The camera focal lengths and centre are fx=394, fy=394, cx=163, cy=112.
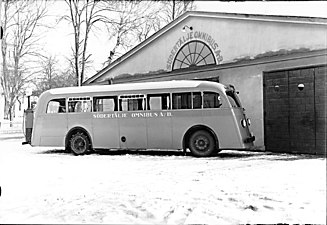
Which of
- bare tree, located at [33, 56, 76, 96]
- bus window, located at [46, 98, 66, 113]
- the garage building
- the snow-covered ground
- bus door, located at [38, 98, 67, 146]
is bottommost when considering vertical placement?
the snow-covered ground

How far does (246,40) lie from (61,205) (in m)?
7.23

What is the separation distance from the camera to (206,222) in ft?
10.6

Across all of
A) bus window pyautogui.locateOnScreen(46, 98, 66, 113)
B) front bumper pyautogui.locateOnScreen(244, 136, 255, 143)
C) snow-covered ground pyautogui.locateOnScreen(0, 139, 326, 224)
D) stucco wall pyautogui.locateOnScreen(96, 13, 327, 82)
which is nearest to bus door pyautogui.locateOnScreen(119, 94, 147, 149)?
bus window pyautogui.locateOnScreen(46, 98, 66, 113)

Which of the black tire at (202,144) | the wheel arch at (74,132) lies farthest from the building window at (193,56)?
the wheel arch at (74,132)

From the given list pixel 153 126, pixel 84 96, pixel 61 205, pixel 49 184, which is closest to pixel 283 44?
pixel 153 126

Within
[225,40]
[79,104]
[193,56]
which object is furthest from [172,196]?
[193,56]

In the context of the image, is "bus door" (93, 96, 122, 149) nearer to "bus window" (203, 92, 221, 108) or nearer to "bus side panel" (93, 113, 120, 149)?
"bus side panel" (93, 113, 120, 149)

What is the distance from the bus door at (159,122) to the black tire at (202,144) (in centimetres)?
56

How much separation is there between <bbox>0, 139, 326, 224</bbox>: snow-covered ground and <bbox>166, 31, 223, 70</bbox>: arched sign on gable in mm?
5238

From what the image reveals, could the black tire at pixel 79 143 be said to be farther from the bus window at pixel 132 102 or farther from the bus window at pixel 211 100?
the bus window at pixel 211 100

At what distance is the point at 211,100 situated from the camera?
8.86 metres

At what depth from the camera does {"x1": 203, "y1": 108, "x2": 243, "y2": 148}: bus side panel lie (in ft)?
28.0

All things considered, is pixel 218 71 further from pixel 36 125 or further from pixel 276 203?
pixel 276 203

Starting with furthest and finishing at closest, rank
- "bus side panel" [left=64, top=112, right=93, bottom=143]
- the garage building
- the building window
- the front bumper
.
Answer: the building window < "bus side panel" [left=64, top=112, right=93, bottom=143] < the front bumper < the garage building
